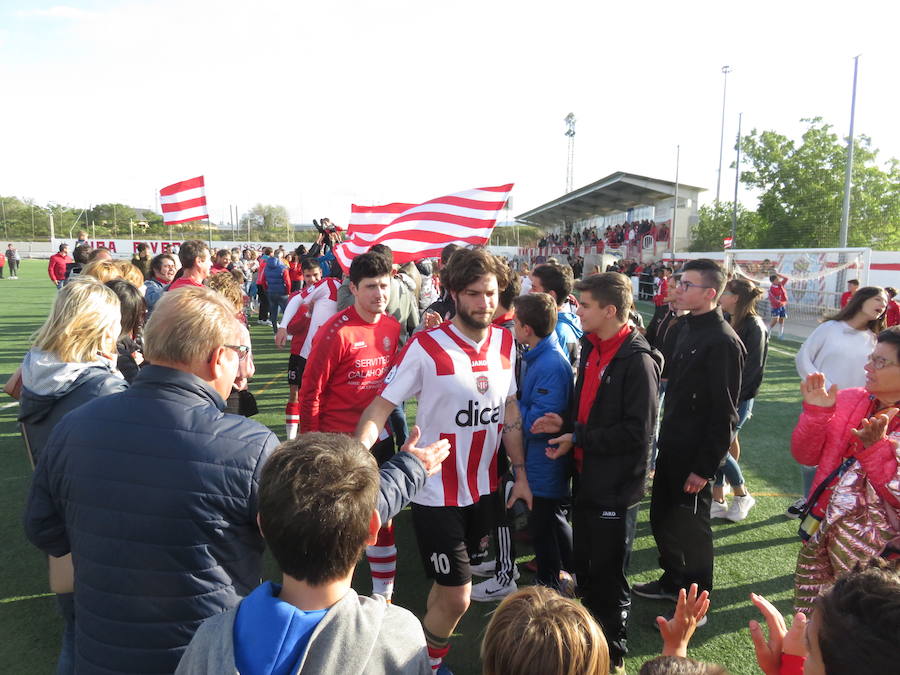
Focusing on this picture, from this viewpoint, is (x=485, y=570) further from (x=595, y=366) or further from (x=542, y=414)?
(x=595, y=366)

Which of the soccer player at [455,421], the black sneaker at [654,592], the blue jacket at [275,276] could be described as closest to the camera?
the soccer player at [455,421]

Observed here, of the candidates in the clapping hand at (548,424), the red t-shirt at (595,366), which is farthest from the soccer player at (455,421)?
the red t-shirt at (595,366)

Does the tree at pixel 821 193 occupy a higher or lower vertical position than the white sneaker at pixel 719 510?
higher

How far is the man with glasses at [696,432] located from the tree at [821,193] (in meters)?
42.4

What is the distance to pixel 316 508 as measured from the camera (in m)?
1.24

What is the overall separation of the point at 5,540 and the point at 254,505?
399 centimetres

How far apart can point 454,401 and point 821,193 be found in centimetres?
4691

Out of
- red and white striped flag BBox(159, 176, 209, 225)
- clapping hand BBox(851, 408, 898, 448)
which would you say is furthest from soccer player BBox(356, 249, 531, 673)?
red and white striped flag BBox(159, 176, 209, 225)

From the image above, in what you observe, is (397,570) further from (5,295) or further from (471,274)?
(5,295)

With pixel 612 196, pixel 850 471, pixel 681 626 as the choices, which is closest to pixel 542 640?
pixel 681 626

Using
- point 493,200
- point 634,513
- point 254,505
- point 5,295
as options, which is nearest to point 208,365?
point 254,505

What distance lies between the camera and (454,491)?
2762 mm

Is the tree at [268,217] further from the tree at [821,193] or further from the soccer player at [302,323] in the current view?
the soccer player at [302,323]

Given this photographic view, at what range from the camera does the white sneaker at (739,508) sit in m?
4.75
